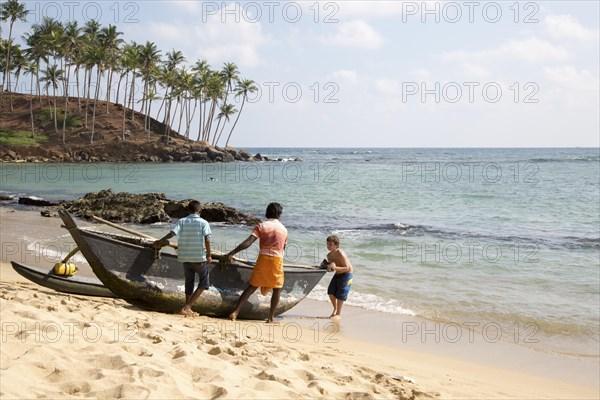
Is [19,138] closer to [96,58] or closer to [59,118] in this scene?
[59,118]

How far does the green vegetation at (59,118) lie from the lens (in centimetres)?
7711

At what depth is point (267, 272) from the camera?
8961 mm

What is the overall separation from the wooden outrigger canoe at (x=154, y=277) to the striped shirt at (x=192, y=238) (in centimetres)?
46

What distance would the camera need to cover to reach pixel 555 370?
8023 millimetres

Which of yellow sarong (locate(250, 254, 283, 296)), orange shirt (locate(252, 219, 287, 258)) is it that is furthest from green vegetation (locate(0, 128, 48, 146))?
orange shirt (locate(252, 219, 287, 258))

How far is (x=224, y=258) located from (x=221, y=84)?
79074mm

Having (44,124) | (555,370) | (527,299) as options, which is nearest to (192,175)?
(44,124)

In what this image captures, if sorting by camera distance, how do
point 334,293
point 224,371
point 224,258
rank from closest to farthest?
point 224,371, point 224,258, point 334,293

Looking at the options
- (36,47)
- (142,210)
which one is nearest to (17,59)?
(36,47)

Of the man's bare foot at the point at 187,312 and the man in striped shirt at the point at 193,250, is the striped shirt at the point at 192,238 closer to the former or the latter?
the man in striped shirt at the point at 193,250

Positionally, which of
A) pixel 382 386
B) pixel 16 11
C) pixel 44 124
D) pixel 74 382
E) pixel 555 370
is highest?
pixel 16 11

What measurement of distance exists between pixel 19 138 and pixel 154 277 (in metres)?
68.8

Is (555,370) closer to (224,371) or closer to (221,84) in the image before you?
(224,371)

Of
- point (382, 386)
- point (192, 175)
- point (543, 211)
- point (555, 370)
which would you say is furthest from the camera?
point (192, 175)
